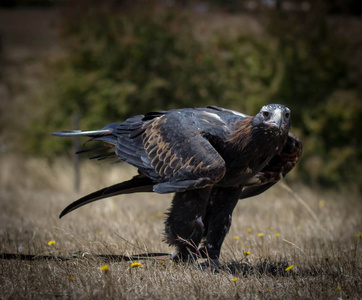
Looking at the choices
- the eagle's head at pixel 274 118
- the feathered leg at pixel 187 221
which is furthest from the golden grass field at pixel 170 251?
the eagle's head at pixel 274 118

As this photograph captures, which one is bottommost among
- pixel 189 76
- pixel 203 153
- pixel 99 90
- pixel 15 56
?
pixel 15 56

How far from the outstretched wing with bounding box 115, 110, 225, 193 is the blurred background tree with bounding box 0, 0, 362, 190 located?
7.91m

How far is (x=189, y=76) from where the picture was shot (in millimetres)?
12578

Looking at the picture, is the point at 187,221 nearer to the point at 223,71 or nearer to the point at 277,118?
the point at 277,118

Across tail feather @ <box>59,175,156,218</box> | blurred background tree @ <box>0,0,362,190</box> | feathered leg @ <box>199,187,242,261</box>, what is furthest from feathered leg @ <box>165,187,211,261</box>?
blurred background tree @ <box>0,0,362,190</box>

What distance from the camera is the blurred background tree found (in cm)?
1197

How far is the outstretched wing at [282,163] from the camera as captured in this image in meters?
4.08

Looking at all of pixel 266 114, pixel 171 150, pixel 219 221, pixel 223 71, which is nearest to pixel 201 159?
pixel 171 150

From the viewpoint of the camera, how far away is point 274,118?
3.41 metres

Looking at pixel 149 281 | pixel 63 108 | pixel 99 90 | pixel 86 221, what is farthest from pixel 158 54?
pixel 149 281

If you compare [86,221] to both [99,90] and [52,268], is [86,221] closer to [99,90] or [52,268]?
[52,268]

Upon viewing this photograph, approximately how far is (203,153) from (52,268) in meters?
1.59

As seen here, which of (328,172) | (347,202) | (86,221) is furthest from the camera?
(328,172)

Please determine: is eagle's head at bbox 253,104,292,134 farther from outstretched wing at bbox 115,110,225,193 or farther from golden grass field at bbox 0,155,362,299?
golden grass field at bbox 0,155,362,299
